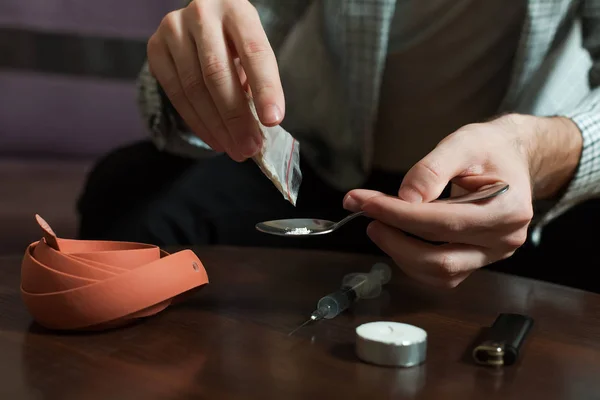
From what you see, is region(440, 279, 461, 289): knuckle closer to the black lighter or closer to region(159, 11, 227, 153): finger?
the black lighter

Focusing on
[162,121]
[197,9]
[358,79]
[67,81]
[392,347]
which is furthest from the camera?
[67,81]

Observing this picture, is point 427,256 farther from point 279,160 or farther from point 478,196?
point 279,160

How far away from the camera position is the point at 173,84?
29.3 inches

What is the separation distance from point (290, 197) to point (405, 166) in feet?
1.77

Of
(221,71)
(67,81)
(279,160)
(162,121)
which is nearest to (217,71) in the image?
(221,71)

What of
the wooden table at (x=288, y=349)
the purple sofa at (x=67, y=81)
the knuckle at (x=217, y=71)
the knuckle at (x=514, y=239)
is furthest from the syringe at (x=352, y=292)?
the purple sofa at (x=67, y=81)

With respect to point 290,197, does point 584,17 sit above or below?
above

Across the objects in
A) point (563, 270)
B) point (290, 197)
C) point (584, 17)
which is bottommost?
point (563, 270)

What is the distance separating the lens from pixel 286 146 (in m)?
0.70

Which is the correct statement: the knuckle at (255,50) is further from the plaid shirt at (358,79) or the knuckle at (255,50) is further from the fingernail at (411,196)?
the plaid shirt at (358,79)

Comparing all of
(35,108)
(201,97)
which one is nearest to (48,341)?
(201,97)

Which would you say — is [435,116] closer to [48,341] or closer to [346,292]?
[346,292]

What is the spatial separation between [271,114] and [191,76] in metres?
0.14

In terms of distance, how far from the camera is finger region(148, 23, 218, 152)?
2.43ft
